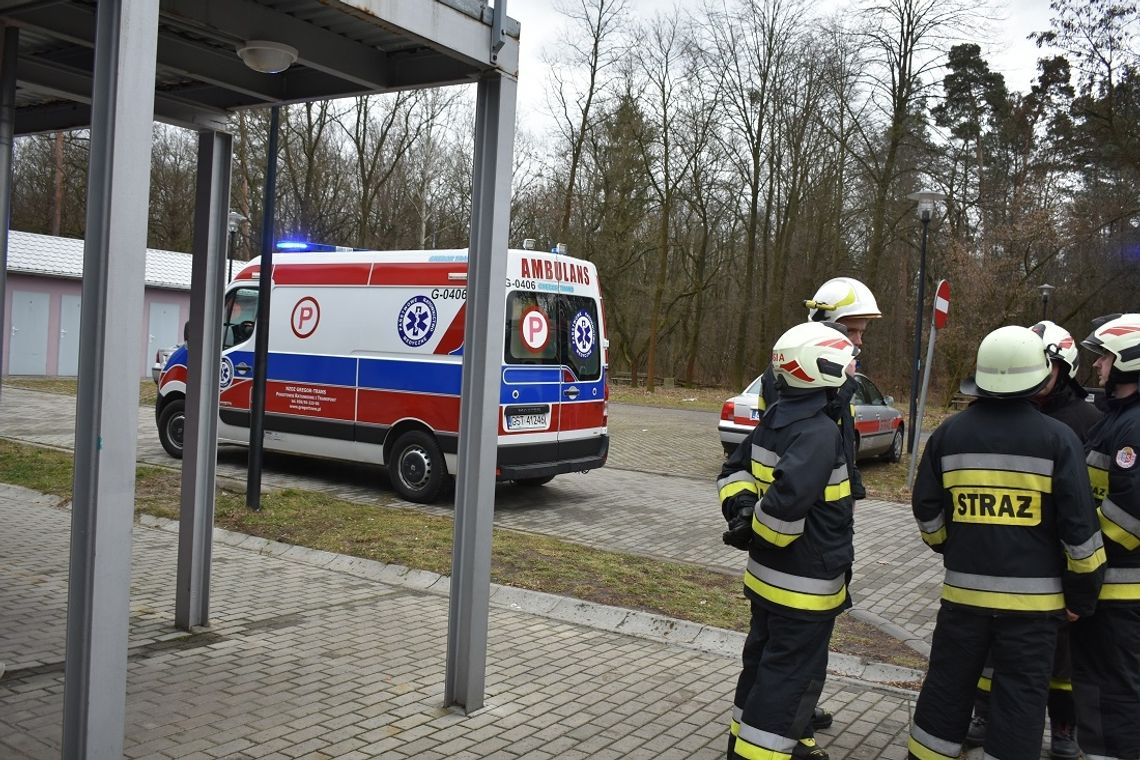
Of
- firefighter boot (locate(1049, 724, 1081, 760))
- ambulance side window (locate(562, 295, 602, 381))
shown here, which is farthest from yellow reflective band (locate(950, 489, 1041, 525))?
ambulance side window (locate(562, 295, 602, 381))

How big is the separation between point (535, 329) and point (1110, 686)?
6.71m

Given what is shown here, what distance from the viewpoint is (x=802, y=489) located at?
3.39m

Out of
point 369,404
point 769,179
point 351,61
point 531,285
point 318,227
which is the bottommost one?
point 369,404

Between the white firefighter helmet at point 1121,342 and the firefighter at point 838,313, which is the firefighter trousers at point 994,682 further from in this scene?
the white firefighter helmet at point 1121,342

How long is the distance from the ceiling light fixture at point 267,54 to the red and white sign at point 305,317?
6687 millimetres

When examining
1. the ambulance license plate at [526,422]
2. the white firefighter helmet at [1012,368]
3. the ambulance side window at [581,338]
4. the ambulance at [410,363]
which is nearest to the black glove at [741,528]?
the white firefighter helmet at [1012,368]

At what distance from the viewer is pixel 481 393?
438 cm

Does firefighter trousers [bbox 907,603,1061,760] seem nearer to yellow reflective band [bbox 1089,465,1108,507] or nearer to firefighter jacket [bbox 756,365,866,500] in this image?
firefighter jacket [bbox 756,365,866,500]

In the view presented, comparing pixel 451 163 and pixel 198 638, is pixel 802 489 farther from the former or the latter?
pixel 451 163

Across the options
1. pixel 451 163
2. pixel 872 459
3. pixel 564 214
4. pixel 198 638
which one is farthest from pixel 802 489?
pixel 451 163

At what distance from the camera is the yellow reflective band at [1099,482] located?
4027 mm

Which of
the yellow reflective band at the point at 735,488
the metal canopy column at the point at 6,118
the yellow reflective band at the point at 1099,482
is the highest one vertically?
the metal canopy column at the point at 6,118

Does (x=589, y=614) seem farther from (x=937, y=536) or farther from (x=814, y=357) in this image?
(x=814, y=357)

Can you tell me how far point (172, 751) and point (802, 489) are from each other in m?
2.78
